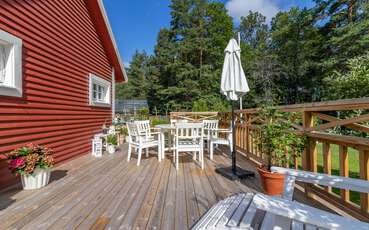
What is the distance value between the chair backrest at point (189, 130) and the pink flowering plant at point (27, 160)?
210 cm

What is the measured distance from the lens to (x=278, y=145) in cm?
252

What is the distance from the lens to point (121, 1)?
1591cm

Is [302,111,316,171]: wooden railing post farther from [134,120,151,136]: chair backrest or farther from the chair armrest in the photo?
[134,120,151,136]: chair backrest

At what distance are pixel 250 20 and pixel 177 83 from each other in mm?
13007

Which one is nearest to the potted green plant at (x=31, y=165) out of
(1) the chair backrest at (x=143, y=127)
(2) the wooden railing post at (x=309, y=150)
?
(1) the chair backrest at (x=143, y=127)

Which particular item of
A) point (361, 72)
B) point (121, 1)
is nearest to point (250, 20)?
point (121, 1)

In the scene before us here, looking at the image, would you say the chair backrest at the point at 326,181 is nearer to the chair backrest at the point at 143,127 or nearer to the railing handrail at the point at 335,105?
the railing handrail at the point at 335,105

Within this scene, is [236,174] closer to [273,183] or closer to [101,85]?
[273,183]

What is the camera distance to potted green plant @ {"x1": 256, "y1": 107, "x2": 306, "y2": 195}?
2388mm

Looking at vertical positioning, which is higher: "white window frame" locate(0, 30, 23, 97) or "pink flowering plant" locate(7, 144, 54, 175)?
"white window frame" locate(0, 30, 23, 97)

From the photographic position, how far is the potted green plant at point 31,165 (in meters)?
2.84

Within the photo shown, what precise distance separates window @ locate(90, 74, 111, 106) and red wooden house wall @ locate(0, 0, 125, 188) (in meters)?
0.22

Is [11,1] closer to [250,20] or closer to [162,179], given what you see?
[162,179]

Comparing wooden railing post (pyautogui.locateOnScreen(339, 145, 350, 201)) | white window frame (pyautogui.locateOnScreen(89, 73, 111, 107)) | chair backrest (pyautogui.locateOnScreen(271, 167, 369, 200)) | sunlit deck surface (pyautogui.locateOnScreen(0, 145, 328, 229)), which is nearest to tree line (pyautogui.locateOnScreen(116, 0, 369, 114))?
white window frame (pyautogui.locateOnScreen(89, 73, 111, 107))
